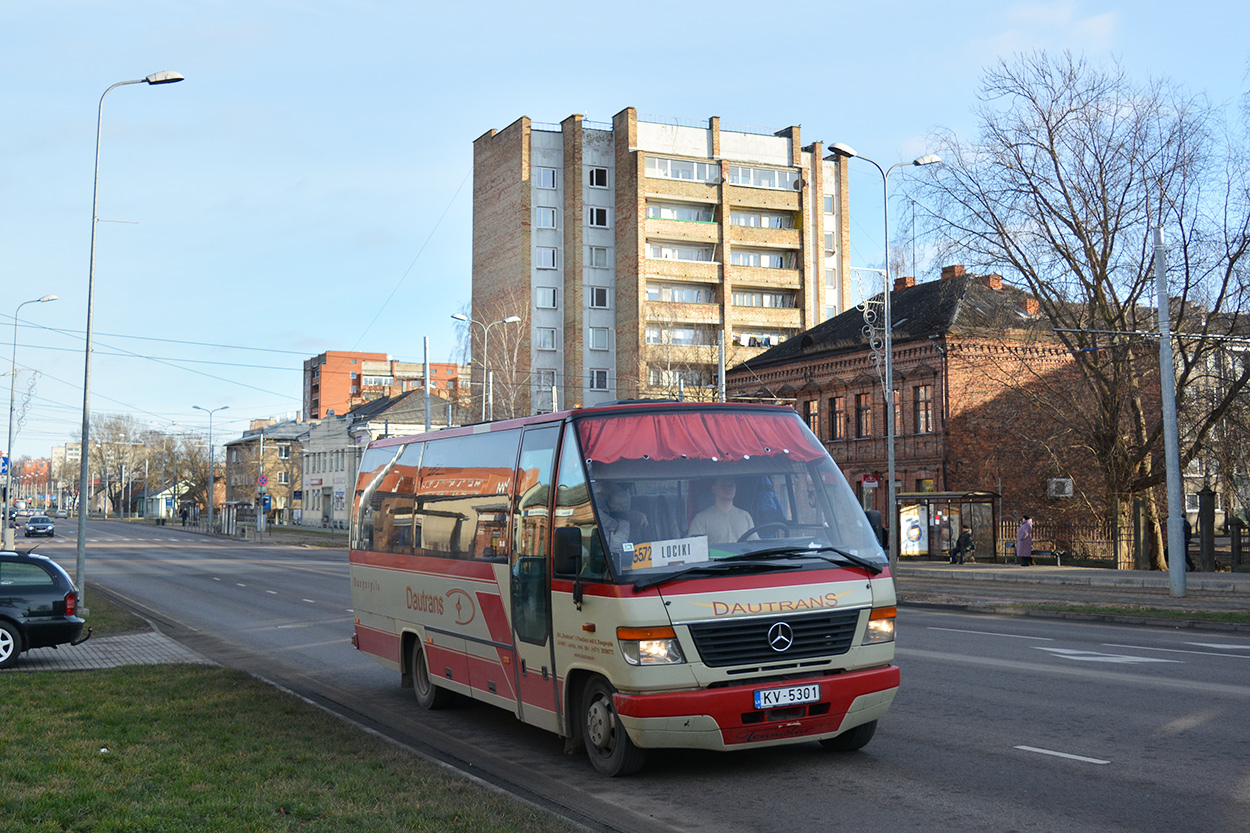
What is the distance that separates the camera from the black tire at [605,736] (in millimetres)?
7641

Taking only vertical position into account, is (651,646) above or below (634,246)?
below

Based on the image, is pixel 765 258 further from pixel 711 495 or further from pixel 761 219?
pixel 711 495

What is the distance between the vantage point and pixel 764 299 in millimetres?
76062

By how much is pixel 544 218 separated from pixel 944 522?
41.7 meters

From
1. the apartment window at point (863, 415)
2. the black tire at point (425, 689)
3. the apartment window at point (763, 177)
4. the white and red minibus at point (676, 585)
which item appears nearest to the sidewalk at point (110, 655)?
the black tire at point (425, 689)

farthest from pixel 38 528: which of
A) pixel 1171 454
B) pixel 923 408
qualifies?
pixel 1171 454

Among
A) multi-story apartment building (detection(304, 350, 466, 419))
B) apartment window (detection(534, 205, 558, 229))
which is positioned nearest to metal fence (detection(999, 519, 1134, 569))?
apartment window (detection(534, 205, 558, 229))

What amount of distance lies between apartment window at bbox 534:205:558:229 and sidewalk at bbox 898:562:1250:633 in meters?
44.9

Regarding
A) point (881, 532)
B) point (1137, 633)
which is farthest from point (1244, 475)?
point (881, 532)

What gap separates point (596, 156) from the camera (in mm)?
74500

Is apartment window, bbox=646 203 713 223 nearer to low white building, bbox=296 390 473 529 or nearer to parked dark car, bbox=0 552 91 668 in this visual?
low white building, bbox=296 390 473 529

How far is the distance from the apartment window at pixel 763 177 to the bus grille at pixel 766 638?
70049mm

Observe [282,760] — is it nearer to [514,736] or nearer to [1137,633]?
[514,736]

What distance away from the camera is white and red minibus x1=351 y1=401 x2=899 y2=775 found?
24.0 ft
